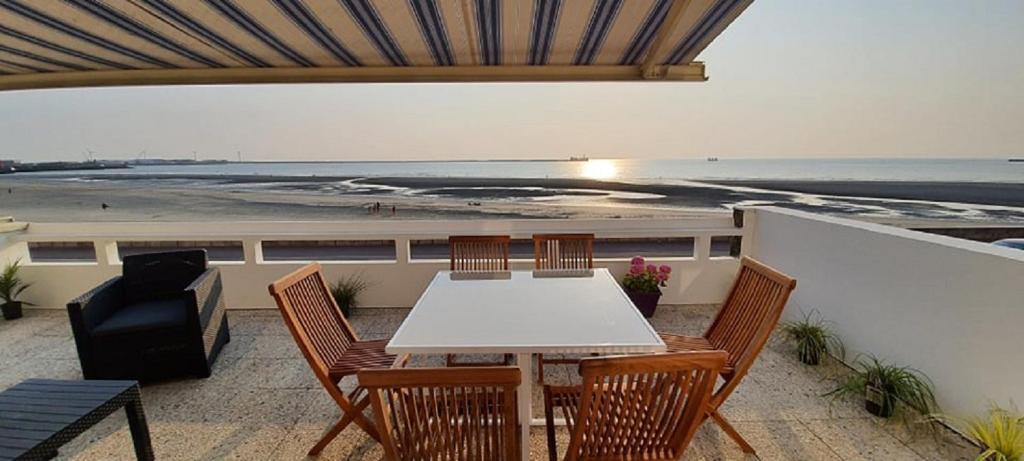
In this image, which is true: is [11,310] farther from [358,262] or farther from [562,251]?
[562,251]

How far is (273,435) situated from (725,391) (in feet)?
7.70

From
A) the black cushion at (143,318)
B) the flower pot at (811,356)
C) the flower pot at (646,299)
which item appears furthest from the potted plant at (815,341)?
the black cushion at (143,318)

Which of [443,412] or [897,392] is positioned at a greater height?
[443,412]

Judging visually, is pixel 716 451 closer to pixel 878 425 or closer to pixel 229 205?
pixel 878 425

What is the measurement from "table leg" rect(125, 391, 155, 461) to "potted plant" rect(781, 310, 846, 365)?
398cm

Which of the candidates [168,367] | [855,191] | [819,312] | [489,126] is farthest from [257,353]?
[855,191]

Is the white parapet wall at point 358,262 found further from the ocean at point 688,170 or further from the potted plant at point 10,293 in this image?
the ocean at point 688,170

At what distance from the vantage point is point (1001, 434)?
5.56ft

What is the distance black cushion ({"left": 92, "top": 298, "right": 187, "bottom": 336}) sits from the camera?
102 inches

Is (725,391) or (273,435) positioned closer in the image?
(725,391)

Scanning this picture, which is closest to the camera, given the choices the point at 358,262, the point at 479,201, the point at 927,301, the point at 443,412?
the point at 443,412

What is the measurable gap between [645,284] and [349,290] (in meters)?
2.88

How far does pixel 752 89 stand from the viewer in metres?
10.7

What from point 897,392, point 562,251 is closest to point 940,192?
→ point 897,392
